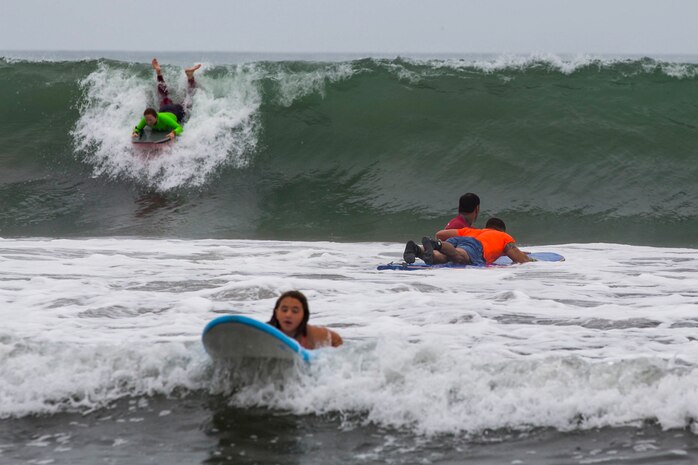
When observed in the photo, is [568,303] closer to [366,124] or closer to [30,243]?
[30,243]

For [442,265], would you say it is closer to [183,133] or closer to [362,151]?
[362,151]

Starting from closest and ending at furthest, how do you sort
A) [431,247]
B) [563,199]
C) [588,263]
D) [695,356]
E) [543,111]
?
[695,356] → [431,247] → [588,263] → [563,199] → [543,111]

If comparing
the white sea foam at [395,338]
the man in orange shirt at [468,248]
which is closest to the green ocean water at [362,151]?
the man in orange shirt at [468,248]

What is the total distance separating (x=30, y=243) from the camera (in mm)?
12469

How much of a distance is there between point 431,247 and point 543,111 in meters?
8.80

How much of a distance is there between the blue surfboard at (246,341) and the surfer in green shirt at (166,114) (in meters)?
11.3

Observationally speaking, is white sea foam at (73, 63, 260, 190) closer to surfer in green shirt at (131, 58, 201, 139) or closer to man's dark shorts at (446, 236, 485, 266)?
surfer in green shirt at (131, 58, 201, 139)

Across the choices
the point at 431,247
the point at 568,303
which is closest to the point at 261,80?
the point at 431,247

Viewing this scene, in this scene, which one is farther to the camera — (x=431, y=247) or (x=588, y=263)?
(x=588, y=263)

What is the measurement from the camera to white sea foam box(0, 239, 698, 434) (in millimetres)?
5461

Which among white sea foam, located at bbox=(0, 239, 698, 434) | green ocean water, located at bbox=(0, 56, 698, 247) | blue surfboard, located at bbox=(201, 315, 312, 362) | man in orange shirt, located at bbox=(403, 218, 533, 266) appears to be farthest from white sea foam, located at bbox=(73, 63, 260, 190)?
blue surfboard, located at bbox=(201, 315, 312, 362)

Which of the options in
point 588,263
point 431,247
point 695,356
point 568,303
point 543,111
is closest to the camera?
point 695,356

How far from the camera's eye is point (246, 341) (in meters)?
5.62

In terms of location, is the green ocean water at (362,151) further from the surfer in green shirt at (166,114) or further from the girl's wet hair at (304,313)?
the girl's wet hair at (304,313)
